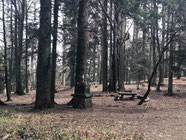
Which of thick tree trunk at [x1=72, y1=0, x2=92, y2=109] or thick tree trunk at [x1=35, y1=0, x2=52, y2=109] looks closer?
thick tree trunk at [x1=35, y1=0, x2=52, y2=109]

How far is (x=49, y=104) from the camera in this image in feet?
35.1

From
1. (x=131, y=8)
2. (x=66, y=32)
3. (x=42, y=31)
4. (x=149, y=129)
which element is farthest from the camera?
(x=131, y=8)

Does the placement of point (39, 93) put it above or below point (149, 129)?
above

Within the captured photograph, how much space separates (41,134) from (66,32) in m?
8.13

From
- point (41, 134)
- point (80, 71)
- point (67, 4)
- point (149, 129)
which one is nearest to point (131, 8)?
point (67, 4)

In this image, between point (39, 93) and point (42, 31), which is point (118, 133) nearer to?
point (39, 93)

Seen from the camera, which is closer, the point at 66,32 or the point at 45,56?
the point at 45,56

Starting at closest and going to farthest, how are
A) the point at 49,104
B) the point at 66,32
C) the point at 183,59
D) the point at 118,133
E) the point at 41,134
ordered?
the point at 41,134, the point at 118,133, the point at 49,104, the point at 66,32, the point at 183,59

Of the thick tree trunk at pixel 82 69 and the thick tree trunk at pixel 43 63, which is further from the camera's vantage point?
the thick tree trunk at pixel 82 69

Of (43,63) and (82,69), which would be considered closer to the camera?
(43,63)

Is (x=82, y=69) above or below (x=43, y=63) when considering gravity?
below

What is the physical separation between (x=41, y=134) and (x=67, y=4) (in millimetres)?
9398

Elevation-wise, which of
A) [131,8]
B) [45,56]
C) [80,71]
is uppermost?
[131,8]

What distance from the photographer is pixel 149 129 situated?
7.09 m
